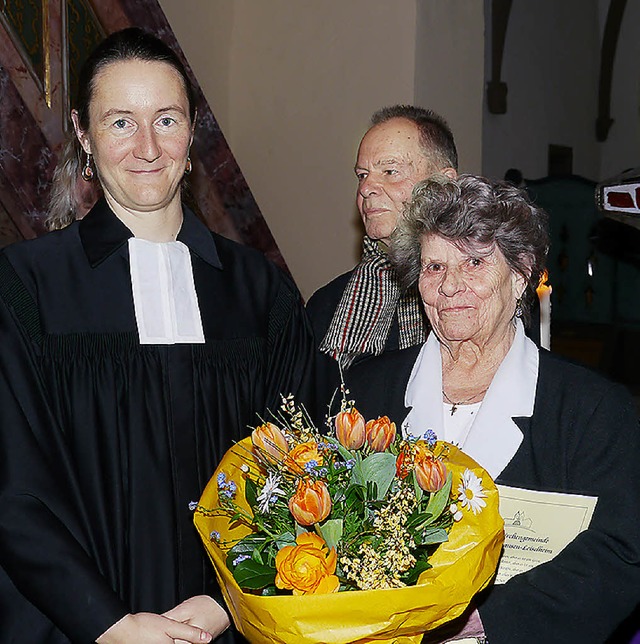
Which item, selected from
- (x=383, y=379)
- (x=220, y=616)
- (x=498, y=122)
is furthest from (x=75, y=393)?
(x=498, y=122)

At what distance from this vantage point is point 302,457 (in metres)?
1.71

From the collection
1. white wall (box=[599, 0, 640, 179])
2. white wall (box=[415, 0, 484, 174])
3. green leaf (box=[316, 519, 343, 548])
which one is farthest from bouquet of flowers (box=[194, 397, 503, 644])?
white wall (box=[599, 0, 640, 179])

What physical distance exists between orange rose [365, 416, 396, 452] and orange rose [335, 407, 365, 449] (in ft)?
0.06

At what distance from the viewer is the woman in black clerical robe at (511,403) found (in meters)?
2.05

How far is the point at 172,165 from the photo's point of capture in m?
2.23

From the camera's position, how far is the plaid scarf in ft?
9.53

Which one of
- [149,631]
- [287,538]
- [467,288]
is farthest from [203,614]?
[467,288]

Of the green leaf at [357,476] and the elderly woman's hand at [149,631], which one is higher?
the green leaf at [357,476]

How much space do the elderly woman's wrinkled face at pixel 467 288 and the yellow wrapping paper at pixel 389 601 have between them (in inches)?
17.7

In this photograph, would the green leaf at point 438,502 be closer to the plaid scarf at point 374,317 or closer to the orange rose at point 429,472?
the orange rose at point 429,472

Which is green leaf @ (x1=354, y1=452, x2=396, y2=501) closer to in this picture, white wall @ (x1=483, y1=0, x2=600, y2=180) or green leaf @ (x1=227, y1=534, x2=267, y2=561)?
green leaf @ (x1=227, y1=534, x2=267, y2=561)

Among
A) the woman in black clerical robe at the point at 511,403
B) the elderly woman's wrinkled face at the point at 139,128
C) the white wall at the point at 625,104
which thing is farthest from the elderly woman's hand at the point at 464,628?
the white wall at the point at 625,104

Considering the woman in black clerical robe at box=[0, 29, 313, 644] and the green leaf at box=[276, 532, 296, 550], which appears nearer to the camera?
the green leaf at box=[276, 532, 296, 550]

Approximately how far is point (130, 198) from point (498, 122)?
5520mm
